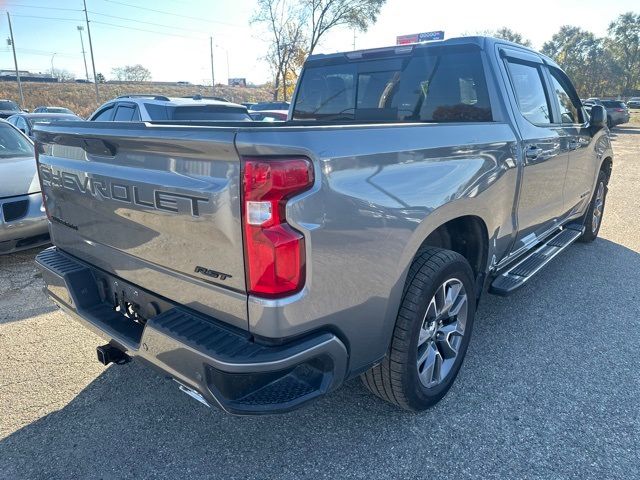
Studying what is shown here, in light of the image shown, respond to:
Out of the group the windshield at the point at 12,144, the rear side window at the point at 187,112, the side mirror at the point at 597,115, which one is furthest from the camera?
the rear side window at the point at 187,112

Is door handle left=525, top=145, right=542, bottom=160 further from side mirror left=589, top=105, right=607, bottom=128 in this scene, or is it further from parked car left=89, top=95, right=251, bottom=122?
parked car left=89, top=95, right=251, bottom=122

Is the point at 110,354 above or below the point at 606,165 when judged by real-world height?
below

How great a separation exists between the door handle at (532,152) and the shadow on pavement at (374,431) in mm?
1349

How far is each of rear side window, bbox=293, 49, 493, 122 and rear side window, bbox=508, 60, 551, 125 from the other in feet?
1.14

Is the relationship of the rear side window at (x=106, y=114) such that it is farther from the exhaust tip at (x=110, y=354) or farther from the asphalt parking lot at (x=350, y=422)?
the exhaust tip at (x=110, y=354)

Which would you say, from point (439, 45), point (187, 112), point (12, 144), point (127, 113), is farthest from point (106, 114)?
point (439, 45)

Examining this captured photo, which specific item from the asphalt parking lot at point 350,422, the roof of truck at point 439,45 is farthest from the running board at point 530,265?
the roof of truck at point 439,45

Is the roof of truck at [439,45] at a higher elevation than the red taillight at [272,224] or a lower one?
higher

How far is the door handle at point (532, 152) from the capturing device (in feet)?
10.4

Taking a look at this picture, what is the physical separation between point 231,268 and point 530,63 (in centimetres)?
320

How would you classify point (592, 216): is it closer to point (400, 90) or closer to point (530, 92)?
point (530, 92)

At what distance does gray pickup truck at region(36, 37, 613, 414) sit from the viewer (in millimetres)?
1684

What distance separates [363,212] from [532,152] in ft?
6.42

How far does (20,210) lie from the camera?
468cm
